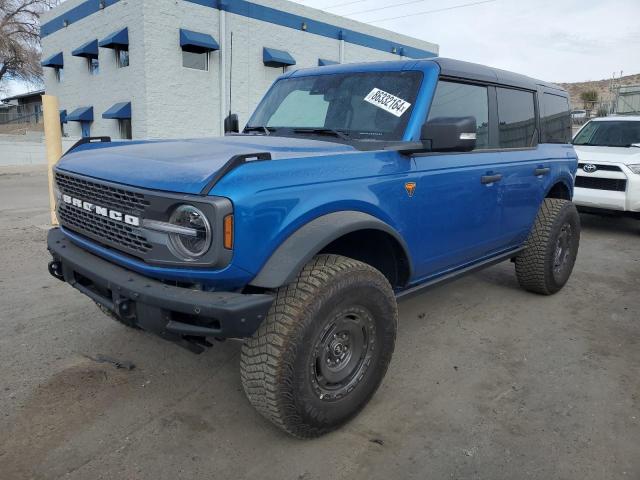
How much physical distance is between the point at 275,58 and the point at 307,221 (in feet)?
57.2

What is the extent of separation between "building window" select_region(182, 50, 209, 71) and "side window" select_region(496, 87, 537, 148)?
1478cm

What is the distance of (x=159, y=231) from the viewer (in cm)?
224

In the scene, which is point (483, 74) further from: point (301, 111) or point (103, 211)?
point (103, 211)

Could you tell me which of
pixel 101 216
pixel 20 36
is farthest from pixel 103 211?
pixel 20 36

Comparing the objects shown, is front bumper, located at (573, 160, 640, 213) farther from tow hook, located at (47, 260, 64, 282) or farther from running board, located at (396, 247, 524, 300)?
tow hook, located at (47, 260, 64, 282)

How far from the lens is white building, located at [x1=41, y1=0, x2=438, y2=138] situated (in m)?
16.3

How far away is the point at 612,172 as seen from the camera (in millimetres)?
7570

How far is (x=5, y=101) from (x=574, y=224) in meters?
58.1

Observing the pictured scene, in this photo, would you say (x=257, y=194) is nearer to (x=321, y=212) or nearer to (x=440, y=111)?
(x=321, y=212)

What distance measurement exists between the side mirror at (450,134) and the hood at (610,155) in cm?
591

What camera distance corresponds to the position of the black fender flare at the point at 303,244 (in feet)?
7.17

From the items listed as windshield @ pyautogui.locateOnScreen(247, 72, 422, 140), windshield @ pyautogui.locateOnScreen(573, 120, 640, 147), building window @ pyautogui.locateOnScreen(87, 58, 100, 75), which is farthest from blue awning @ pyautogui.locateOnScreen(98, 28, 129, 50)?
windshield @ pyautogui.locateOnScreen(247, 72, 422, 140)

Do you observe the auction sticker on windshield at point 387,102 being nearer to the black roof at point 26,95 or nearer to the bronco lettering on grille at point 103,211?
the bronco lettering on grille at point 103,211

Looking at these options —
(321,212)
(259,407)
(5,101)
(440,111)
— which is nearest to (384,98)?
(440,111)
